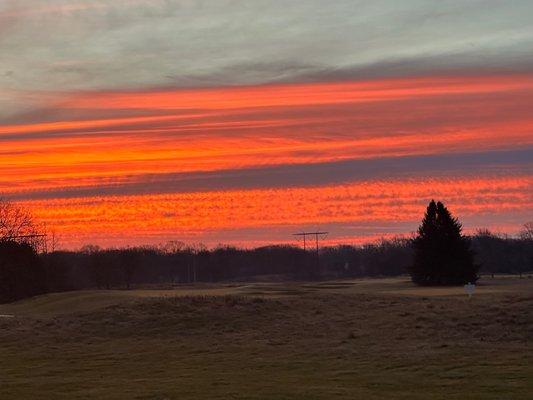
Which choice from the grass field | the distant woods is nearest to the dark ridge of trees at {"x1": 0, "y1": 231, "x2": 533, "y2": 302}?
the distant woods

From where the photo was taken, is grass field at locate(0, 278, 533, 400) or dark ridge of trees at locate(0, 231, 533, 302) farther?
dark ridge of trees at locate(0, 231, 533, 302)

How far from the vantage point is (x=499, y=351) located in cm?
2766

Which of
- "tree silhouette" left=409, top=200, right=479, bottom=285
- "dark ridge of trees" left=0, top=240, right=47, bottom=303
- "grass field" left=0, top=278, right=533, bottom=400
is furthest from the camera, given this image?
"dark ridge of trees" left=0, top=240, right=47, bottom=303

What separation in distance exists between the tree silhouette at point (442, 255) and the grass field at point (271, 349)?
29.1 metres

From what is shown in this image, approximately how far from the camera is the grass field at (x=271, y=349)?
2148cm

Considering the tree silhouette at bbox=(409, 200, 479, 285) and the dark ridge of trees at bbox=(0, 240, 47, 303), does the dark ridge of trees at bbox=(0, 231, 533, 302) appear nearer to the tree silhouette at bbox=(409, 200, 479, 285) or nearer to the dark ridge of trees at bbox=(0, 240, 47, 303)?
the dark ridge of trees at bbox=(0, 240, 47, 303)

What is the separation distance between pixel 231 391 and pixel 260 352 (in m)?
10.4

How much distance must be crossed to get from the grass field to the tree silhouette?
2914cm

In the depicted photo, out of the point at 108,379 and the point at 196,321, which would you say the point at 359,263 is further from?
the point at 108,379

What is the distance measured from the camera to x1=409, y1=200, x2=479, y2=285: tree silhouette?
257 feet

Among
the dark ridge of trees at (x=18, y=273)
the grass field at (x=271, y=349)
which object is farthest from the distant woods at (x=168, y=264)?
the grass field at (x=271, y=349)

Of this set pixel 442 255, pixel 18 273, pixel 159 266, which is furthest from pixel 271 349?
pixel 159 266

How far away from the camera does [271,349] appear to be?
106 feet

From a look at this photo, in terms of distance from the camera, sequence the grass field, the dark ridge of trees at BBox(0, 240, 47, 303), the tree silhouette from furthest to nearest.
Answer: the dark ridge of trees at BBox(0, 240, 47, 303)
the tree silhouette
the grass field
